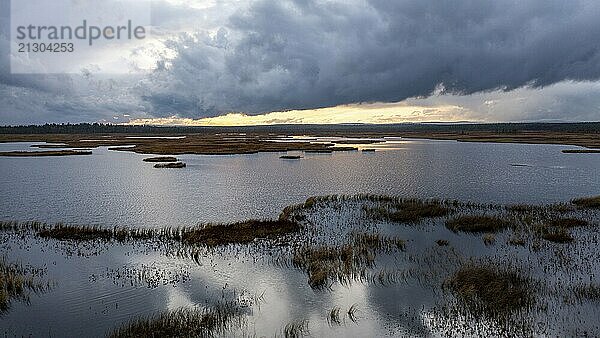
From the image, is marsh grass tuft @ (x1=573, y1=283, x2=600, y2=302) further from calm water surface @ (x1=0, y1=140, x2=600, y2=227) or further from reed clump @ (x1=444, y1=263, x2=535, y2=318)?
calm water surface @ (x1=0, y1=140, x2=600, y2=227)

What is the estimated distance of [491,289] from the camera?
15.9m

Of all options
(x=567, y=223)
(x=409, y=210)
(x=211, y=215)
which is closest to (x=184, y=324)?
(x=211, y=215)

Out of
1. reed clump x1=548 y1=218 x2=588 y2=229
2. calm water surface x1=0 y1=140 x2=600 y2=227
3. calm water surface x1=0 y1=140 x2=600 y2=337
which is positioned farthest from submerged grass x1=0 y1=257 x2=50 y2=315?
reed clump x1=548 y1=218 x2=588 y2=229

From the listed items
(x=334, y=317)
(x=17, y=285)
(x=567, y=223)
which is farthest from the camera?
(x=567, y=223)

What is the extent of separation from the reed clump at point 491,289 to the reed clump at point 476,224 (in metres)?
7.04

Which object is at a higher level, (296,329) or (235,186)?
(235,186)

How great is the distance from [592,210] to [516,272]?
17597 millimetres

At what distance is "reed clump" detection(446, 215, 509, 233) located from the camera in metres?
25.5

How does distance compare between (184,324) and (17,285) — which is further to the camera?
(17,285)

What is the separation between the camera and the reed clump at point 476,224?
83.7 ft

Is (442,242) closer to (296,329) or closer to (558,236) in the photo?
(558,236)

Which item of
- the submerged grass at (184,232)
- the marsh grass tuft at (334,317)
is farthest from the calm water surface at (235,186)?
the marsh grass tuft at (334,317)

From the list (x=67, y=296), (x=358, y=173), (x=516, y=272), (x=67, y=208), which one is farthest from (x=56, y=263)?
(x=358, y=173)

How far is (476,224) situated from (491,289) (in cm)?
1062
